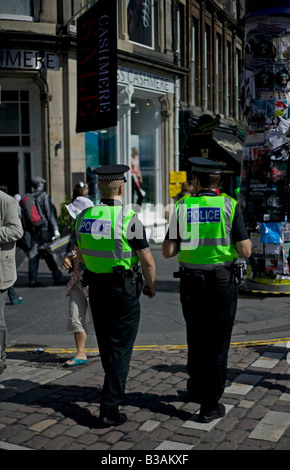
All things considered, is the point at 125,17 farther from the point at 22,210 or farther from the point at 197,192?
the point at 197,192

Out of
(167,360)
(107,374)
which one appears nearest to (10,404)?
(107,374)

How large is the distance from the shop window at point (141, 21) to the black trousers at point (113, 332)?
13708 millimetres

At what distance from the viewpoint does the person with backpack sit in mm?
10055

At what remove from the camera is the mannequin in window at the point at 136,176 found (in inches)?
671

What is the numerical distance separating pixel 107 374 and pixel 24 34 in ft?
37.0

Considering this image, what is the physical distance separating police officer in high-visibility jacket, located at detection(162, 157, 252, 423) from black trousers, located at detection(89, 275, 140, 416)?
47 cm

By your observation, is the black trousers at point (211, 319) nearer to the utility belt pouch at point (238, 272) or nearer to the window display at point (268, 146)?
the utility belt pouch at point (238, 272)

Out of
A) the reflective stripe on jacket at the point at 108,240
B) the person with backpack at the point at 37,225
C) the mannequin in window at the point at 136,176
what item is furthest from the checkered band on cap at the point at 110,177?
the mannequin in window at the point at 136,176

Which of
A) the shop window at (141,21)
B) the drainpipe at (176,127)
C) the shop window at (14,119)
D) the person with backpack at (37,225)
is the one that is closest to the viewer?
the person with backpack at (37,225)

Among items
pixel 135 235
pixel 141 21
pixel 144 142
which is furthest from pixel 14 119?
pixel 135 235

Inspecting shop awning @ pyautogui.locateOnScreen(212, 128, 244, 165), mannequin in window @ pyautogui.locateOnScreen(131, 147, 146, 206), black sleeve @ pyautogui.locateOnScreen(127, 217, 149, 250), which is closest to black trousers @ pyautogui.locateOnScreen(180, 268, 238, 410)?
black sleeve @ pyautogui.locateOnScreen(127, 217, 149, 250)

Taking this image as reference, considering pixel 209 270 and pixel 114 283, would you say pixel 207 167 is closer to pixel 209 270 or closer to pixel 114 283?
pixel 209 270

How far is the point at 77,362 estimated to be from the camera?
18.3 ft

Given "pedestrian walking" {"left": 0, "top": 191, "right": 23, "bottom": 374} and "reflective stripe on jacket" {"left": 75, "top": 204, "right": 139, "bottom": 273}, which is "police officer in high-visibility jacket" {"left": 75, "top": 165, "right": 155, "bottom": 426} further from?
"pedestrian walking" {"left": 0, "top": 191, "right": 23, "bottom": 374}
